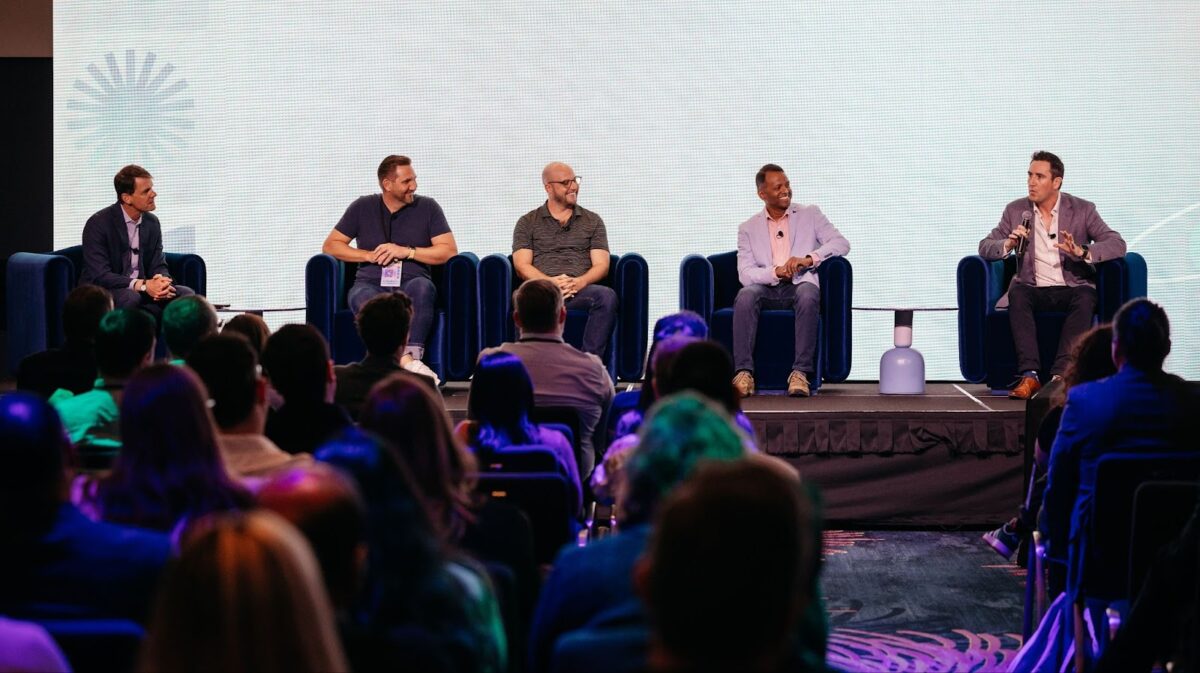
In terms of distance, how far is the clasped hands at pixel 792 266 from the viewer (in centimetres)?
630

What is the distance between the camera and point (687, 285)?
20.9 feet

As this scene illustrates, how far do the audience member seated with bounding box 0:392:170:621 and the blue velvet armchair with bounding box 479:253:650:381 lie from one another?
4557 millimetres

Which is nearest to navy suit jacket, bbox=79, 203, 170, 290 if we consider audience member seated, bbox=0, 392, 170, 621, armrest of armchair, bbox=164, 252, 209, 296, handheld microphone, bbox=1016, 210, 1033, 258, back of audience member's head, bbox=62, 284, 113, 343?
armrest of armchair, bbox=164, 252, 209, 296

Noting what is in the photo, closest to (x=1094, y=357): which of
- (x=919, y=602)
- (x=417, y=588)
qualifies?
(x=919, y=602)

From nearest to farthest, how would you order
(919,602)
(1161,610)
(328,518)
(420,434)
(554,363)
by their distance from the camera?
(328,518) → (420,434) → (1161,610) → (554,363) → (919,602)

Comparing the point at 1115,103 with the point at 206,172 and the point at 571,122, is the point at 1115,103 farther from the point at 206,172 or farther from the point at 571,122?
the point at 206,172

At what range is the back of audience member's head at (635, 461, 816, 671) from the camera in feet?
3.41

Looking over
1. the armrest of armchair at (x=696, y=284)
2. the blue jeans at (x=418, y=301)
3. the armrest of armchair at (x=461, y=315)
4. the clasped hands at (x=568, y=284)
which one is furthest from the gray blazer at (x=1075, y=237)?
the blue jeans at (x=418, y=301)

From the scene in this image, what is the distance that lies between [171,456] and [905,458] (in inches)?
158

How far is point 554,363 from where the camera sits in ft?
14.1

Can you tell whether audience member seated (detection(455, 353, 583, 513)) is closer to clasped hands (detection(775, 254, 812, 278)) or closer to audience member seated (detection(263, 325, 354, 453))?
audience member seated (detection(263, 325, 354, 453))

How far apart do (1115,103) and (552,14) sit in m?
2.88

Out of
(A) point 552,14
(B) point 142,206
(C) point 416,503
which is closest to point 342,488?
(C) point 416,503

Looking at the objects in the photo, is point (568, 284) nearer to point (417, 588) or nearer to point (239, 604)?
point (417, 588)
